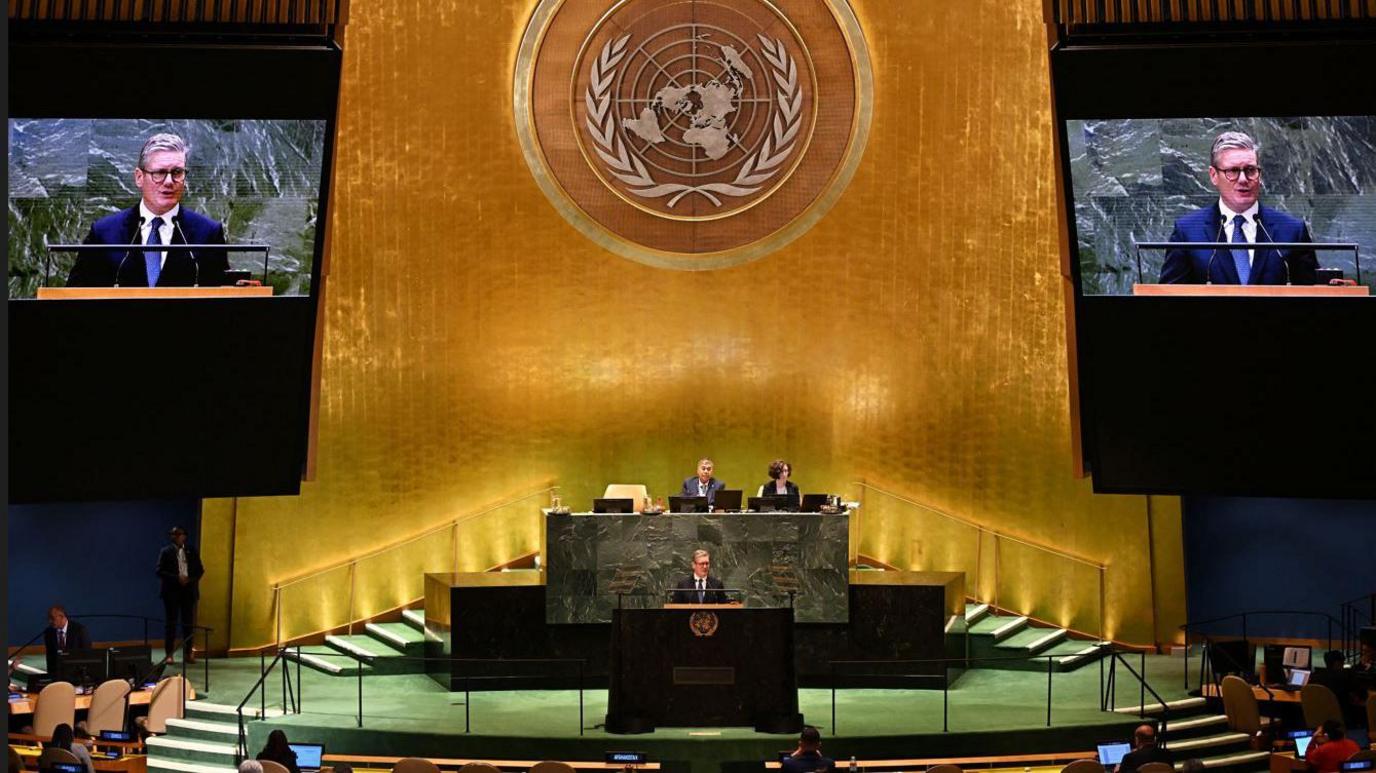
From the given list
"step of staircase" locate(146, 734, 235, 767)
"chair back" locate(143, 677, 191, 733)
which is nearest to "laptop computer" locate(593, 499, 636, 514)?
"step of staircase" locate(146, 734, 235, 767)

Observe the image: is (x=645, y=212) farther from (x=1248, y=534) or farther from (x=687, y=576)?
(x=1248, y=534)

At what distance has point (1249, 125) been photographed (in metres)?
10.5

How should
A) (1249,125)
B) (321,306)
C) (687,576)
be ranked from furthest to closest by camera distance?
(687,576)
(321,306)
(1249,125)

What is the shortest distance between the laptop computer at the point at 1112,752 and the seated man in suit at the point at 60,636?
7392 millimetres

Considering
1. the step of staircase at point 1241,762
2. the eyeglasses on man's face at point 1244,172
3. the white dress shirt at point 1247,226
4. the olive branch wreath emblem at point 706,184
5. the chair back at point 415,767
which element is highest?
the olive branch wreath emblem at point 706,184

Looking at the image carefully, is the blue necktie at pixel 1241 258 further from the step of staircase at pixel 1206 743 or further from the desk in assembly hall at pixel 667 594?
the desk in assembly hall at pixel 667 594

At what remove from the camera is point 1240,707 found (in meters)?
11.3

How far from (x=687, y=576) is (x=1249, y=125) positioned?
501cm

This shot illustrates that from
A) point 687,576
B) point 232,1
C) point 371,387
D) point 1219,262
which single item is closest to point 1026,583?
point 687,576

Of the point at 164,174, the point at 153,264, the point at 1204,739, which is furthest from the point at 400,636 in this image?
the point at 1204,739

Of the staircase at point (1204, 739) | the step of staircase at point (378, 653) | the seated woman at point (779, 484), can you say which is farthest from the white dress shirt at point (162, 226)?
the staircase at point (1204, 739)

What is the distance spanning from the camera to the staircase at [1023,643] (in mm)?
12977

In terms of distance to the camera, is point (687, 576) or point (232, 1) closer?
point (232, 1)

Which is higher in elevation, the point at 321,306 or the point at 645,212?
the point at 645,212
